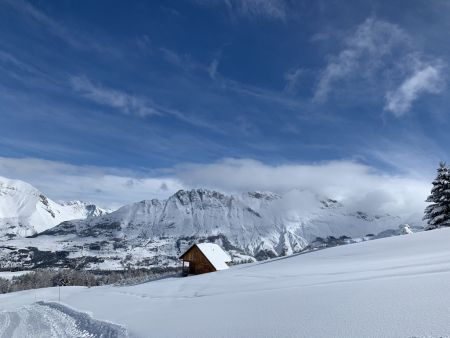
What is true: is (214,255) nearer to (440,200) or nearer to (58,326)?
(440,200)

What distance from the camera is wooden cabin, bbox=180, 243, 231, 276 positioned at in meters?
58.6

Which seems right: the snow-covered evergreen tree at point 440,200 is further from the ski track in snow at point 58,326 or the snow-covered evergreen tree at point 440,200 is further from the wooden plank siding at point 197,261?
the ski track in snow at point 58,326

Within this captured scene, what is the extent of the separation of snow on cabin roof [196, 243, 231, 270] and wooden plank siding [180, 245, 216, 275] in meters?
0.53

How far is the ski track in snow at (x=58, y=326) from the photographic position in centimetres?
1504

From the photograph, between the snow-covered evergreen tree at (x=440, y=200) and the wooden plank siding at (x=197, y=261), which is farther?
the wooden plank siding at (x=197, y=261)

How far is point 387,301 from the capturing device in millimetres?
10336

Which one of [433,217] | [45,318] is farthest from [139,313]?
[433,217]

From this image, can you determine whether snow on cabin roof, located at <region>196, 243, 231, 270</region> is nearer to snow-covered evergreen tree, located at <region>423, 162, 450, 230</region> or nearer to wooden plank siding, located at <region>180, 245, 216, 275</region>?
wooden plank siding, located at <region>180, 245, 216, 275</region>

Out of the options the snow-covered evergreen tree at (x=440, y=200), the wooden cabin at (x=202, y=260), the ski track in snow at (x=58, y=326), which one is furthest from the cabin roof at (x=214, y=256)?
the ski track in snow at (x=58, y=326)

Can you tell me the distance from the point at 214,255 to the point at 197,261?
2.88 metres

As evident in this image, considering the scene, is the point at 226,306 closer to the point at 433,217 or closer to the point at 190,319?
the point at 190,319

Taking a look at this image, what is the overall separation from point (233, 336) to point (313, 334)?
8.06 ft

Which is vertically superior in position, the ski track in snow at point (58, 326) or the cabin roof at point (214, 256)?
the cabin roof at point (214, 256)

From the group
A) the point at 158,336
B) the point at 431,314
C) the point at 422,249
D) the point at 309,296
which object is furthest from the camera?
the point at 422,249
